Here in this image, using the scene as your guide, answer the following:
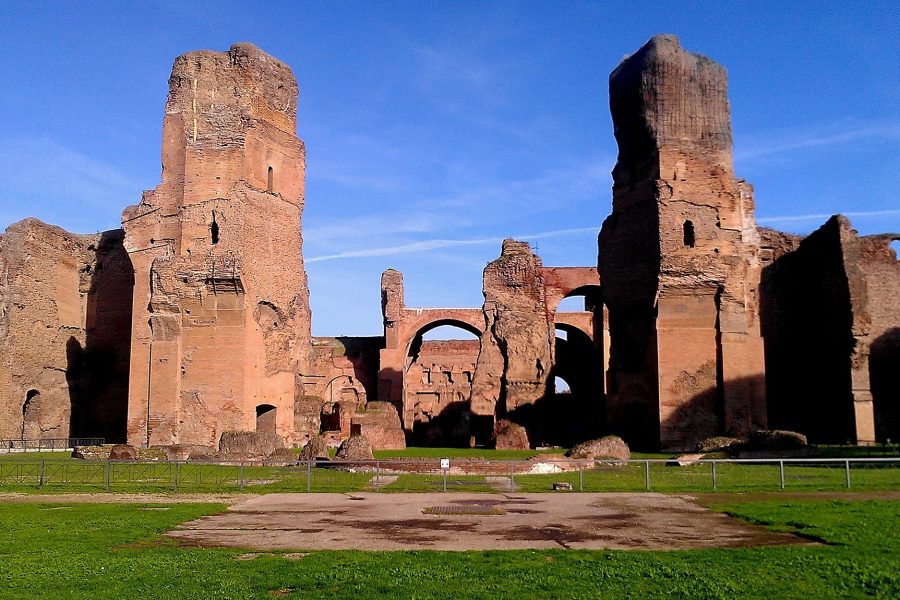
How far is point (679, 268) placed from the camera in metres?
22.5

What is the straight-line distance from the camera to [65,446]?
87.2ft

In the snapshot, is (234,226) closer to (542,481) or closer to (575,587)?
(542,481)

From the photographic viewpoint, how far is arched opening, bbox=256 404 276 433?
24.8m

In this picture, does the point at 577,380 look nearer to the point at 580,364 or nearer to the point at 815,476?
the point at 580,364

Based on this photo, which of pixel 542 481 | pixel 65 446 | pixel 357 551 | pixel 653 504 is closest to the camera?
pixel 357 551

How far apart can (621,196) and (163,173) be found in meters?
13.9

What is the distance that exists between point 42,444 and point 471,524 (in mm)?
21923

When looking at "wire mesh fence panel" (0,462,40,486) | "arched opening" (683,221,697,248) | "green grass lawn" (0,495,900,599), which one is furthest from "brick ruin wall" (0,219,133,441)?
"green grass lawn" (0,495,900,599)

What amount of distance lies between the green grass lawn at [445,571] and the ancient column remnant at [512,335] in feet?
68.0

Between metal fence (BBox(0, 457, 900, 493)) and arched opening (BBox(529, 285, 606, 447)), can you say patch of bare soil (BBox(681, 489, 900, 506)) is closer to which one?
metal fence (BBox(0, 457, 900, 493))

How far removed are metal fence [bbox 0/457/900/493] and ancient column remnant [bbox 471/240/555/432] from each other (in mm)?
12146

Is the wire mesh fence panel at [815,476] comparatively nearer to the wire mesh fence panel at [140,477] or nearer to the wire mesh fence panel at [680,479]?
the wire mesh fence panel at [680,479]

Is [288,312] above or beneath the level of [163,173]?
beneath

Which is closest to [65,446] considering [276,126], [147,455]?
[147,455]
